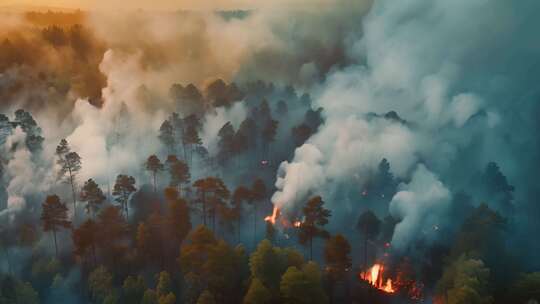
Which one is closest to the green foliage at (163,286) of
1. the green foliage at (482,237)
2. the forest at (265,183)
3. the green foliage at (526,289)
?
the forest at (265,183)

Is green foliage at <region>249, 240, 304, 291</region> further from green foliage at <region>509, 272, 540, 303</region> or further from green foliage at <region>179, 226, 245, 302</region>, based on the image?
green foliage at <region>509, 272, 540, 303</region>

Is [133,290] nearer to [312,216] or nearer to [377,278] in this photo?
[312,216]

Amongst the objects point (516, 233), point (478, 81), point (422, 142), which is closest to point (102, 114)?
point (422, 142)

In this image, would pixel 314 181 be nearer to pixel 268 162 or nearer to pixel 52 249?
pixel 268 162

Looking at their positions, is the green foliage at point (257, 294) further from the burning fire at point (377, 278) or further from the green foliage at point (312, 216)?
the burning fire at point (377, 278)

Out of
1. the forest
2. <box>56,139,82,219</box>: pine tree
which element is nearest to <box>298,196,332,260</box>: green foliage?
the forest

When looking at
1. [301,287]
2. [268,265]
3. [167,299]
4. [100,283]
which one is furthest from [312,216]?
[100,283]

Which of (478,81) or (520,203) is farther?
(478,81)
